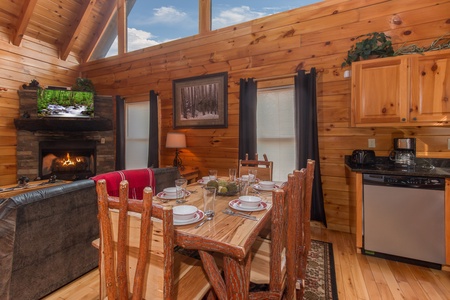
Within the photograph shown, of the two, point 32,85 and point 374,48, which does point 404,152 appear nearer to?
point 374,48

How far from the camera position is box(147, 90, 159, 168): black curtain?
4.41 meters

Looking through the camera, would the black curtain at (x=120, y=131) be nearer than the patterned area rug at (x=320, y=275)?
No

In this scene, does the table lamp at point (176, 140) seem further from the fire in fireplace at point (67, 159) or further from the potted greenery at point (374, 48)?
the potted greenery at point (374, 48)

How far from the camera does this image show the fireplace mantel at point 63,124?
4297 mm

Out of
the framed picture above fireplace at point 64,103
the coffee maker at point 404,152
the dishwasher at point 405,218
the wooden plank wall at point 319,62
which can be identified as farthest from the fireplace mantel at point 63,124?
the coffee maker at point 404,152

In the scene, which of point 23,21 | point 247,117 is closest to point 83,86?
point 23,21

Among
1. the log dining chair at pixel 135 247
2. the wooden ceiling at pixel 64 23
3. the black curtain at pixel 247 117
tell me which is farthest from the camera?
the wooden ceiling at pixel 64 23

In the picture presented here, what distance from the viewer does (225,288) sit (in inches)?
44.4

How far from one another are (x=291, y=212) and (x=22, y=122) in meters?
5.24

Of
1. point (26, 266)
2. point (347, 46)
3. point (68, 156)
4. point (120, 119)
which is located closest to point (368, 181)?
point (347, 46)

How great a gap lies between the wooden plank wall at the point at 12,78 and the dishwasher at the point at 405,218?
597 centimetres

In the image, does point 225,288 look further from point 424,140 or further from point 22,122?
point 22,122

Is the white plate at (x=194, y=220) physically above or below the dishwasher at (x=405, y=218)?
above

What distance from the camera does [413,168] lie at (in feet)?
7.84
